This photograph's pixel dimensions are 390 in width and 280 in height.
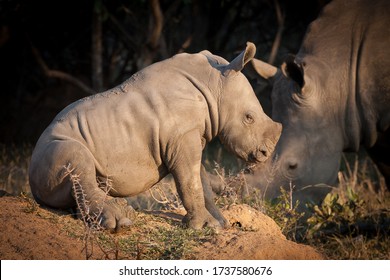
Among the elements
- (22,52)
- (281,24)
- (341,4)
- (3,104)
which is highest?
(341,4)

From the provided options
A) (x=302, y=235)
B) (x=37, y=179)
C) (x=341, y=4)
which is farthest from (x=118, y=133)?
(x=341, y=4)

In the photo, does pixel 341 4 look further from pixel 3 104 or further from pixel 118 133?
pixel 3 104

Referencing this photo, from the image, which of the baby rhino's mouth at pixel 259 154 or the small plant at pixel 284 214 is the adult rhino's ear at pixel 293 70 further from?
the baby rhino's mouth at pixel 259 154

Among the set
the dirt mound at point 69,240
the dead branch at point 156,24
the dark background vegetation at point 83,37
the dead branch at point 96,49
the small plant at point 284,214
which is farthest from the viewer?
the dark background vegetation at point 83,37

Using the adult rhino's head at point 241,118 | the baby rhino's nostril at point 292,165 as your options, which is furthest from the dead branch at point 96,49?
the adult rhino's head at point 241,118

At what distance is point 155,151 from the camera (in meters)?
5.37

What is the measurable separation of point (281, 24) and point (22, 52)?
13.7ft

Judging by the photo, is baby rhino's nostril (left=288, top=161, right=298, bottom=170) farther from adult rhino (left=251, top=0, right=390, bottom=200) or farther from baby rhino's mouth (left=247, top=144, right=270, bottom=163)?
baby rhino's mouth (left=247, top=144, right=270, bottom=163)

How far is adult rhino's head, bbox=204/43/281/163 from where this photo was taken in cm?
542

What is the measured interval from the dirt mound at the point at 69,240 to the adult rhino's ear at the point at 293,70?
2594mm

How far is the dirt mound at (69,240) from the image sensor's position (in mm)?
4832

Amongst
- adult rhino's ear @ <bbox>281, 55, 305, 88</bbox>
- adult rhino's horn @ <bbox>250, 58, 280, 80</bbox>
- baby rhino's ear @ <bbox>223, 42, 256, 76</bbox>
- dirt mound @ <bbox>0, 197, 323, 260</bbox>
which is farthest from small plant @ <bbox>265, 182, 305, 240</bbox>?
adult rhino's horn @ <bbox>250, 58, 280, 80</bbox>

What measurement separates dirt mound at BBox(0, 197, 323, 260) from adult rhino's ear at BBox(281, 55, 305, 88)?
8.51 ft
